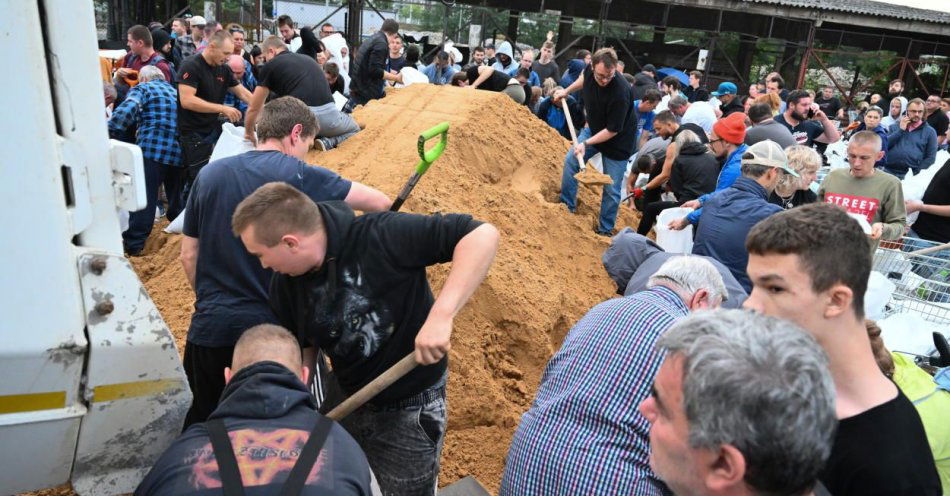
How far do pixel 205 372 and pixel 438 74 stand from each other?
10.5m

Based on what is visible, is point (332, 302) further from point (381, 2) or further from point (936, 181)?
point (381, 2)

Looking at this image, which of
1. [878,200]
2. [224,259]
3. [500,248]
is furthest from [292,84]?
[878,200]

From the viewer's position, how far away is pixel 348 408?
264cm

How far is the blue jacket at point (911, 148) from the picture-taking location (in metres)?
9.07

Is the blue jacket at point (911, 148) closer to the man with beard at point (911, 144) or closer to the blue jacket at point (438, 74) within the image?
the man with beard at point (911, 144)

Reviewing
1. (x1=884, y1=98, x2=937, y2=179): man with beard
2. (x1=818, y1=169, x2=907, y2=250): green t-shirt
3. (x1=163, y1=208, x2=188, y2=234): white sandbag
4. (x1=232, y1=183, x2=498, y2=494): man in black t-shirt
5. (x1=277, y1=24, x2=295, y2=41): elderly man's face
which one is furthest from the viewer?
(x1=277, y1=24, x2=295, y2=41): elderly man's face

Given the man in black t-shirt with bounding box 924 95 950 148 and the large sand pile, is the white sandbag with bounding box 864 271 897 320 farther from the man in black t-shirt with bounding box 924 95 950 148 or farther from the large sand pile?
the man in black t-shirt with bounding box 924 95 950 148

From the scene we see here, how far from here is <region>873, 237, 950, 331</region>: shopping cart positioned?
185 inches

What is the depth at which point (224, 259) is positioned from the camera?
3.08 metres

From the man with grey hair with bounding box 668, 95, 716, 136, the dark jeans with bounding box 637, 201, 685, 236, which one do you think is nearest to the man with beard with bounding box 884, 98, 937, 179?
the man with grey hair with bounding box 668, 95, 716, 136

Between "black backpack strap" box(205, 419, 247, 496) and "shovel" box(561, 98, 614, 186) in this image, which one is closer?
"black backpack strap" box(205, 419, 247, 496)

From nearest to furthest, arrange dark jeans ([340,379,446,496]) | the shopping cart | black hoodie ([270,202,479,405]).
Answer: black hoodie ([270,202,479,405]) → dark jeans ([340,379,446,496]) → the shopping cart

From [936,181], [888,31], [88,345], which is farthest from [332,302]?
[888,31]

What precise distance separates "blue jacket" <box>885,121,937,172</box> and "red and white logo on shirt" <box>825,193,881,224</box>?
480 centimetres
